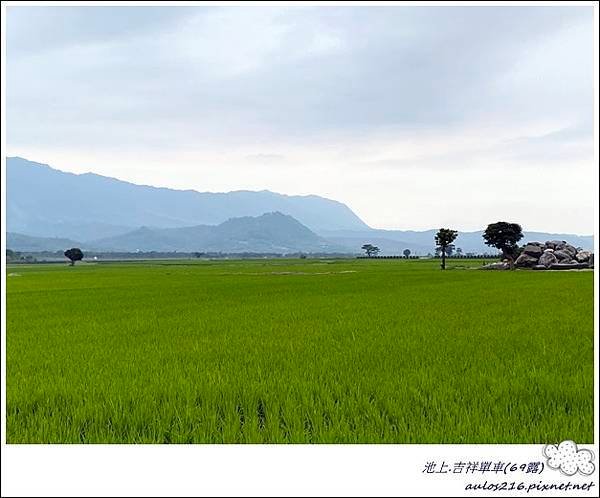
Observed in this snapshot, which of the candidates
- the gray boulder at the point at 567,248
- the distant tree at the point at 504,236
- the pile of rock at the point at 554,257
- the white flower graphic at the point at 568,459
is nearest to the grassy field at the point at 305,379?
the white flower graphic at the point at 568,459

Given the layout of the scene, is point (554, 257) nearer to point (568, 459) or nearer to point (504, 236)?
point (504, 236)

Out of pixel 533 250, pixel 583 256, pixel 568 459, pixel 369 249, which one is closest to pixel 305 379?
pixel 568 459

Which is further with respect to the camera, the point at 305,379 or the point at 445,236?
the point at 445,236

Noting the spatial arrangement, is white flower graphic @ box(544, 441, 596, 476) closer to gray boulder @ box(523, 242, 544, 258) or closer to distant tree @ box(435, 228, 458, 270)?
gray boulder @ box(523, 242, 544, 258)

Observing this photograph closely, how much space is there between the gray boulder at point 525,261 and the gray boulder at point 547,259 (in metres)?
0.53

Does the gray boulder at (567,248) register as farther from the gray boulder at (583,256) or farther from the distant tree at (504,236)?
the distant tree at (504,236)

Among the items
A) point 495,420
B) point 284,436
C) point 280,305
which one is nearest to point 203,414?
point 284,436

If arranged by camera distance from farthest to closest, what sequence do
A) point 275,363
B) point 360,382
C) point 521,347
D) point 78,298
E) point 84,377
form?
point 78,298 < point 521,347 < point 275,363 < point 84,377 < point 360,382

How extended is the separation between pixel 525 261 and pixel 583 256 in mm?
3760

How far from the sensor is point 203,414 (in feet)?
10.9

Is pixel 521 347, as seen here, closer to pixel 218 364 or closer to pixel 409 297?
pixel 218 364

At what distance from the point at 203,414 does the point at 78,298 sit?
11.9 m

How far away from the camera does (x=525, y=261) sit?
37562 mm

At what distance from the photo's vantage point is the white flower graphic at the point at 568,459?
7.79ft
